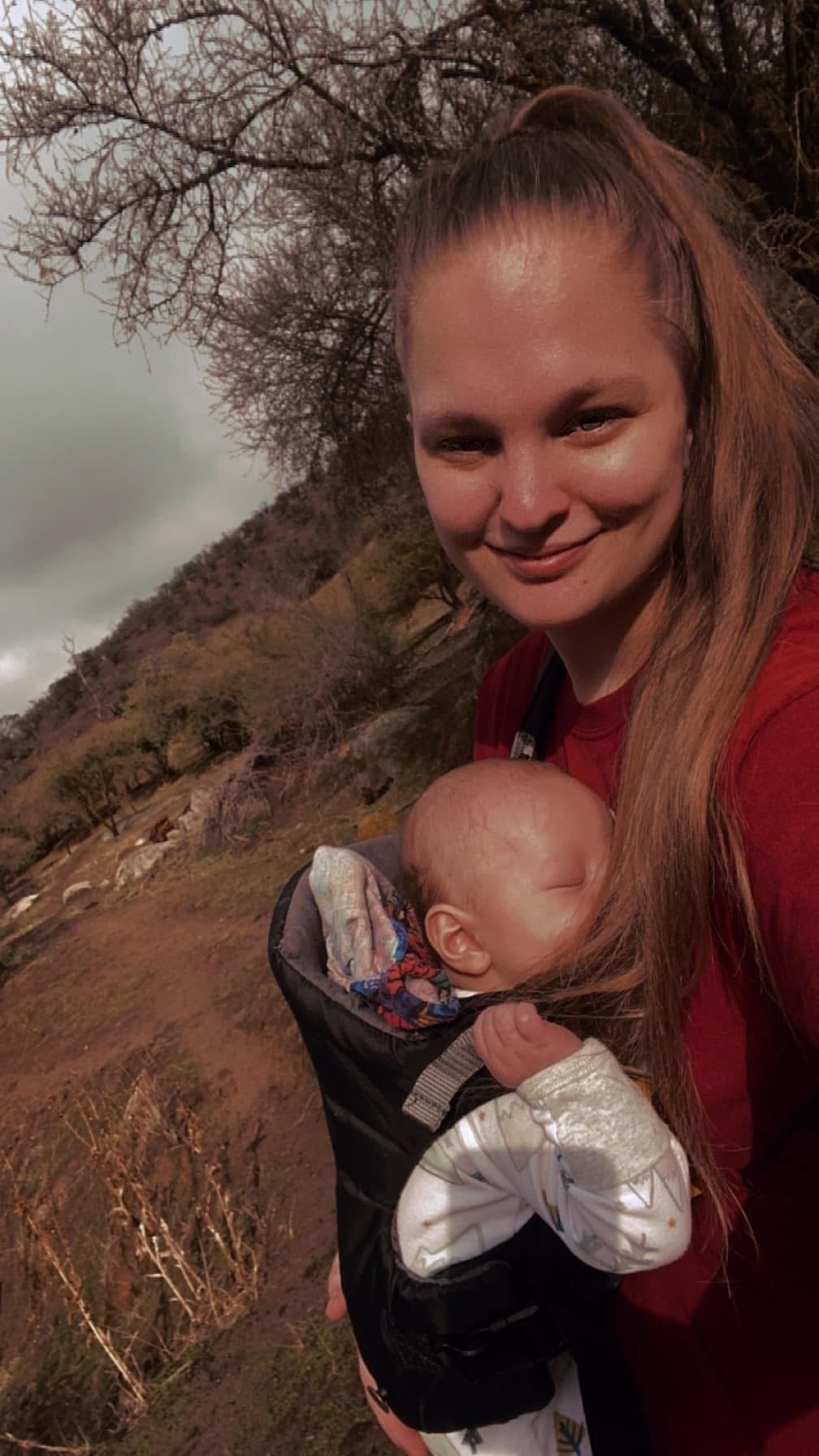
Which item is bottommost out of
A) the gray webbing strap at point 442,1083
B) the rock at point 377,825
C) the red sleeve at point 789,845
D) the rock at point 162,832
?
the rock at point 377,825

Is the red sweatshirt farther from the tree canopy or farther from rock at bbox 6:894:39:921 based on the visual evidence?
rock at bbox 6:894:39:921

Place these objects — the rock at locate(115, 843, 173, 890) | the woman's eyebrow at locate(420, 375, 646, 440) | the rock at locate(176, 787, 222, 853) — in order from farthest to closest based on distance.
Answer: the rock at locate(115, 843, 173, 890) < the rock at locate(176, 787, 222, 853) < the woman's eyebrow at locate(420, 375, 646, 440)

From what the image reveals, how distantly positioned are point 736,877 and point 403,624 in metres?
18.7

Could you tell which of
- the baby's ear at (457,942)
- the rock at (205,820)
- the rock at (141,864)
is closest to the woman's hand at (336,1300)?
the baby's ear at (457,942)

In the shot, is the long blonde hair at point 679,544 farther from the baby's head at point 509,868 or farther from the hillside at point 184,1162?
the hillside at point 184,1162

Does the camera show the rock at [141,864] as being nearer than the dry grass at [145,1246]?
No

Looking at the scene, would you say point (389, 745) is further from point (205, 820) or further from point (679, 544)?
point (679, 544)

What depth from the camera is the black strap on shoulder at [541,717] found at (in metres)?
1.73

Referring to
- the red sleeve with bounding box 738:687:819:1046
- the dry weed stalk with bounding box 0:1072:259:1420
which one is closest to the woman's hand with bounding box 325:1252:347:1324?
the red sleeve with bounding box 738:687:819:1046

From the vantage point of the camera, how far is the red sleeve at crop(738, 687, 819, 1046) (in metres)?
0.88

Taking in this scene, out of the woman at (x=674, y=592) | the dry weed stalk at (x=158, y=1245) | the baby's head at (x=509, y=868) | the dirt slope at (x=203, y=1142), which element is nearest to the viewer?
the woman at (x=674, y=592)

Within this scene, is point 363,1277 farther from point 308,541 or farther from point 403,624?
point 308,541

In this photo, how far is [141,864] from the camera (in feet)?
40.6

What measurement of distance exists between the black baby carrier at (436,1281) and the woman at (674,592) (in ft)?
0.26
